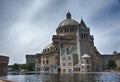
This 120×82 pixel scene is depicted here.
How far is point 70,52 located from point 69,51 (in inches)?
32.6

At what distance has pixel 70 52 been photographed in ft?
443

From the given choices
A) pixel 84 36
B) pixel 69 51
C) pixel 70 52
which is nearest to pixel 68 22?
pixel 69 51

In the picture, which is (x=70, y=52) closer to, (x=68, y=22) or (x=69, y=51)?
(x=69, y=51)

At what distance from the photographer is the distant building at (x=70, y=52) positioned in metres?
127

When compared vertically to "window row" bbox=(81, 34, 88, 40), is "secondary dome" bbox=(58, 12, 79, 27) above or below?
above

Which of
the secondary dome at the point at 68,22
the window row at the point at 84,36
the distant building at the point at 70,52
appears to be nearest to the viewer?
the distant building at the point at 70,52

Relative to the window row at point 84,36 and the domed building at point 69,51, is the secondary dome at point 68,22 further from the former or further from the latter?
the window row at point 84,36

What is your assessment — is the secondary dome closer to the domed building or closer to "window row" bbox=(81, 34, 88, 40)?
the domed building

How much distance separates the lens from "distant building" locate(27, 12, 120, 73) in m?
127

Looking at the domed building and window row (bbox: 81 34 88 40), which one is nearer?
the domed building

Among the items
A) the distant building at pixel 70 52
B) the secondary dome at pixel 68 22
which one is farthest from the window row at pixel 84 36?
the secondary dome at pixel 68 22

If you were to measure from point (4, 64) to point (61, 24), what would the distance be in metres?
51.2

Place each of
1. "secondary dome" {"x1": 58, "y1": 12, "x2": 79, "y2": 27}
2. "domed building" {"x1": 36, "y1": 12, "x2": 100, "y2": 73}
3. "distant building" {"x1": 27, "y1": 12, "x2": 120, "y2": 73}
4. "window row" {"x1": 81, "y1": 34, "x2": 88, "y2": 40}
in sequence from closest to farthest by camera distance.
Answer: "distant building" {"x1": 27, "y1": 12, "x2": 120, "y2": 73} → "domed building" {"x1": 36, "y1": 12, "x2": 100, "y2": 73} → "window row" {"x1": 81, "y1": 34, "x2": 88, "y2": 40} → "secondary dome" {"x1": 58, "y1": 12, "x2": 79, "y2": 27}

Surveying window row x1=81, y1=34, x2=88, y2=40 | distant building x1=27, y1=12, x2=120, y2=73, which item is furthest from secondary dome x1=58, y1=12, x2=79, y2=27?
window row x1=81, y1=34, x2=88, y2=40
